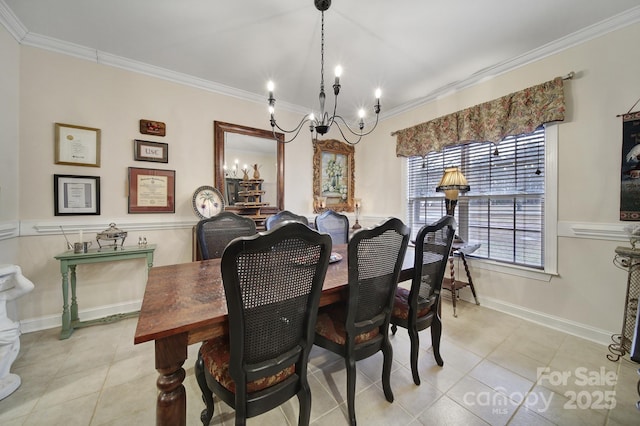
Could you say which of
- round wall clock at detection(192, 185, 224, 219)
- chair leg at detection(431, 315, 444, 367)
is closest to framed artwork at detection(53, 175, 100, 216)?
round wall clock at detection(192, 185, 224, 219)

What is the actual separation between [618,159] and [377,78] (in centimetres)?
228

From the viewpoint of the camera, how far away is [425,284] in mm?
1600

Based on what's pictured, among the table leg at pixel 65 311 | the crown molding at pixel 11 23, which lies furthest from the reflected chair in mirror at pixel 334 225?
→ the crown molding at pixel 11 23

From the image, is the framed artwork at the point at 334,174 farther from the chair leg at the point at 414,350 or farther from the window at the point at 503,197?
the chair leg at the point at 414,350

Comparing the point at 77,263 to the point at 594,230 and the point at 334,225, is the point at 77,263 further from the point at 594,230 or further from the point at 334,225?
the point at 594,230

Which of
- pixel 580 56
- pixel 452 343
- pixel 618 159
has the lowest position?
pixel 452 343

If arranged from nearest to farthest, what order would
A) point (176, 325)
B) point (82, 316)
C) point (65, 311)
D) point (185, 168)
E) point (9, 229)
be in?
point (176, 325) → point (9, 229) → point (65, 311) → point (82, 316) → point (185, 168)

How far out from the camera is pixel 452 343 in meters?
2.03

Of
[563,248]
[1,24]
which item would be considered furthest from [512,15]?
[1,24]

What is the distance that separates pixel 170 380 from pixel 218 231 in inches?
49.0

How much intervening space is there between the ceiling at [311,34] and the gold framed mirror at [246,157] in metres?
0.63

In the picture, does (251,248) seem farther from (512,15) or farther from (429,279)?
(512,15)

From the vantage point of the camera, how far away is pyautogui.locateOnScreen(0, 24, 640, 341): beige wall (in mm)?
1989

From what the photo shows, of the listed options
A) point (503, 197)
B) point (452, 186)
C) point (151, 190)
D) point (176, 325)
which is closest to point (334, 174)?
point (452, 186)
